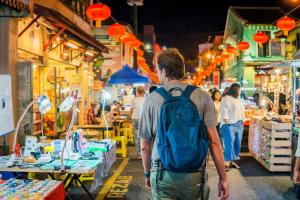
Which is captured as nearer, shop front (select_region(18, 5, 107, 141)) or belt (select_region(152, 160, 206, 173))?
belt (select_region(152, 160, 206, 173))

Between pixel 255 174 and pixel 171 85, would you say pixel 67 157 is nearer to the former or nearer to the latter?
pixel 171 85

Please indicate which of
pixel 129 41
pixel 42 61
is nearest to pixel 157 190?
pixel 42 61

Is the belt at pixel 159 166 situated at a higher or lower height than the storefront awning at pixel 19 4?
lower

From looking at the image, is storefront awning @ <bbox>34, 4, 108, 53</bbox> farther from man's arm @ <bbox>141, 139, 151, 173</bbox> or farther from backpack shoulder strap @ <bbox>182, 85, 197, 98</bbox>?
backpack shoulder strap @ <bbox>182, 85, 197, 98</bbox>

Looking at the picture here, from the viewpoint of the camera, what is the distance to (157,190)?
3.54m

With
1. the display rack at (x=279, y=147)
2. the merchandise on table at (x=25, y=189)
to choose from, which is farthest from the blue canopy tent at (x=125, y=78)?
the merchandise on table at (x=25, y=189)

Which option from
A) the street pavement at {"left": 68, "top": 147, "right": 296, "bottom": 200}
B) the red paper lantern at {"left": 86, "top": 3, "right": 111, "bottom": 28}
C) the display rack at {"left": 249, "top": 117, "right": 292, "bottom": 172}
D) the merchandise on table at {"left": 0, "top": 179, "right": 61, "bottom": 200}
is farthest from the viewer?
the red paper lantern at {"left": 86, "top": 3, "right": 111, "bottom": 28}

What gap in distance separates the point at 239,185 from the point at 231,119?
2.12 m

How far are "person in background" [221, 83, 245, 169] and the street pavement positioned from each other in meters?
0.60

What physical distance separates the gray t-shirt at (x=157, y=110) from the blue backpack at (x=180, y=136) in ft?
0.34

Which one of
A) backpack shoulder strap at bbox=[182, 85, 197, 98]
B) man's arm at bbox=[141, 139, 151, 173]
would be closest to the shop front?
man's arm at bbox=[141, 139, 151, 173]

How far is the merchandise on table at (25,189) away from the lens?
4.57 m

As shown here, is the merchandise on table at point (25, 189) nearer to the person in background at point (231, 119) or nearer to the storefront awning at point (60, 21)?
the person in background at point (231, 119)

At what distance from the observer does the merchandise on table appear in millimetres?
4566
